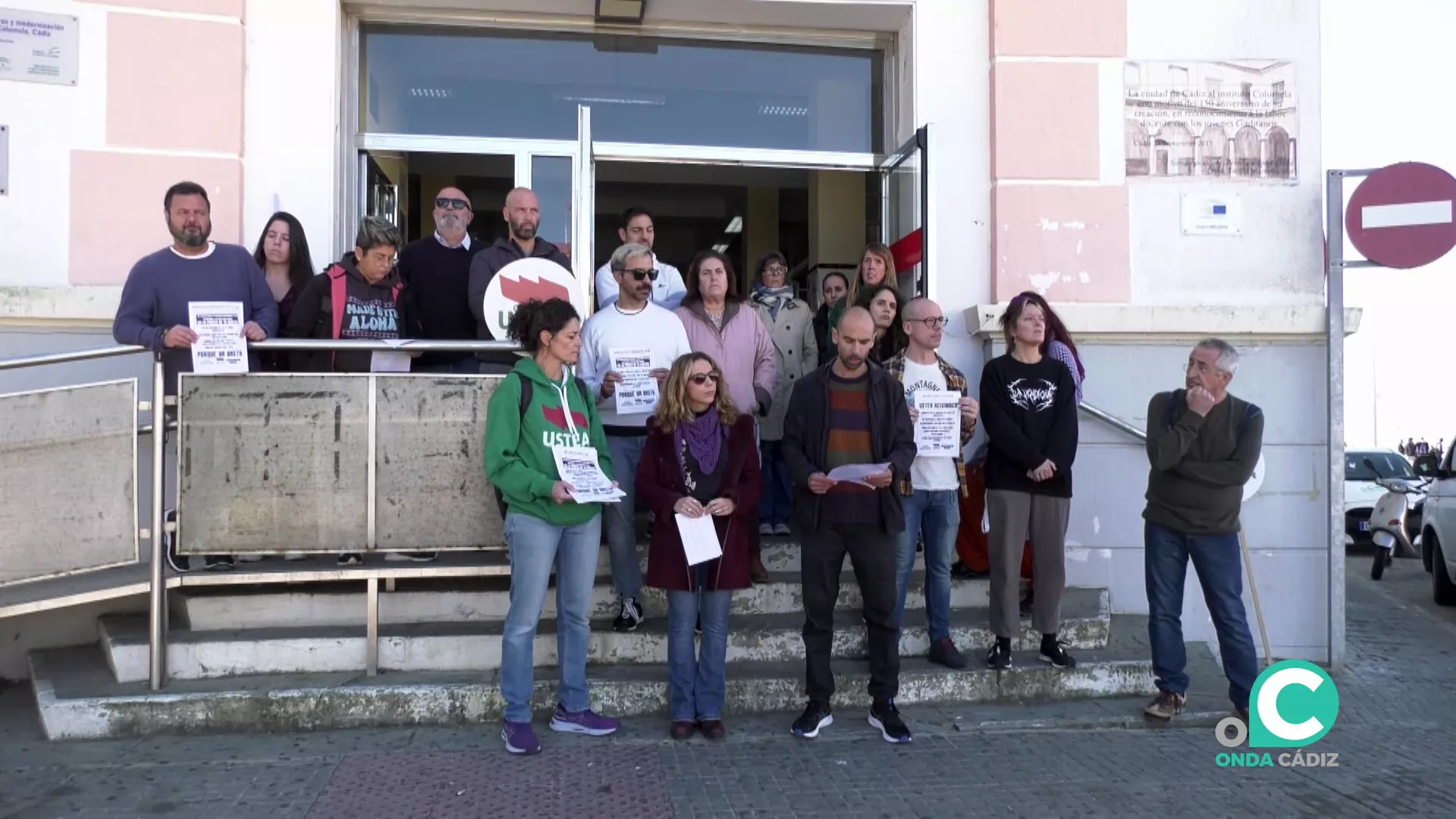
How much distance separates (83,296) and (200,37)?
1.72 m

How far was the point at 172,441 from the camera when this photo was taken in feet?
18.6

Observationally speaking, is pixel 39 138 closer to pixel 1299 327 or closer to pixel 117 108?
pixel 117 108

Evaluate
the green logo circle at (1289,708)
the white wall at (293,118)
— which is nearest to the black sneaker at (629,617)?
the white wall at (293,118)

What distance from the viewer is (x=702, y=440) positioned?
4.85 meters

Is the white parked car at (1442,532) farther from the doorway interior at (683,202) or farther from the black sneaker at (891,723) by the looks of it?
the black sneaker at (891,723)

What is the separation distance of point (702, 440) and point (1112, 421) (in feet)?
10.2

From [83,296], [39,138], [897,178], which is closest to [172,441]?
[83,296]

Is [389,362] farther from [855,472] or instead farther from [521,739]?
[855,472]

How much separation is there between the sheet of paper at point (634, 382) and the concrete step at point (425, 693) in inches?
54.2

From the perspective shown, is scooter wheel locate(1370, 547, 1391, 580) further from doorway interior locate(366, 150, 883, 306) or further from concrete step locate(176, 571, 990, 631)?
concrete step locate(176, 571, 990, 631)

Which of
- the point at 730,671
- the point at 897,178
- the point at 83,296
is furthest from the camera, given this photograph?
the point at 897,178

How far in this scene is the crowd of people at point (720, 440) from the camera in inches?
189

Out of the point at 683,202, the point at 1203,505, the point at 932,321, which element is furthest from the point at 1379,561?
the point at 683,202

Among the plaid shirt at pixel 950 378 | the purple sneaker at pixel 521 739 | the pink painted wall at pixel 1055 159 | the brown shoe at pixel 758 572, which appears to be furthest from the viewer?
the pink painted wall at pixel 1055 159
